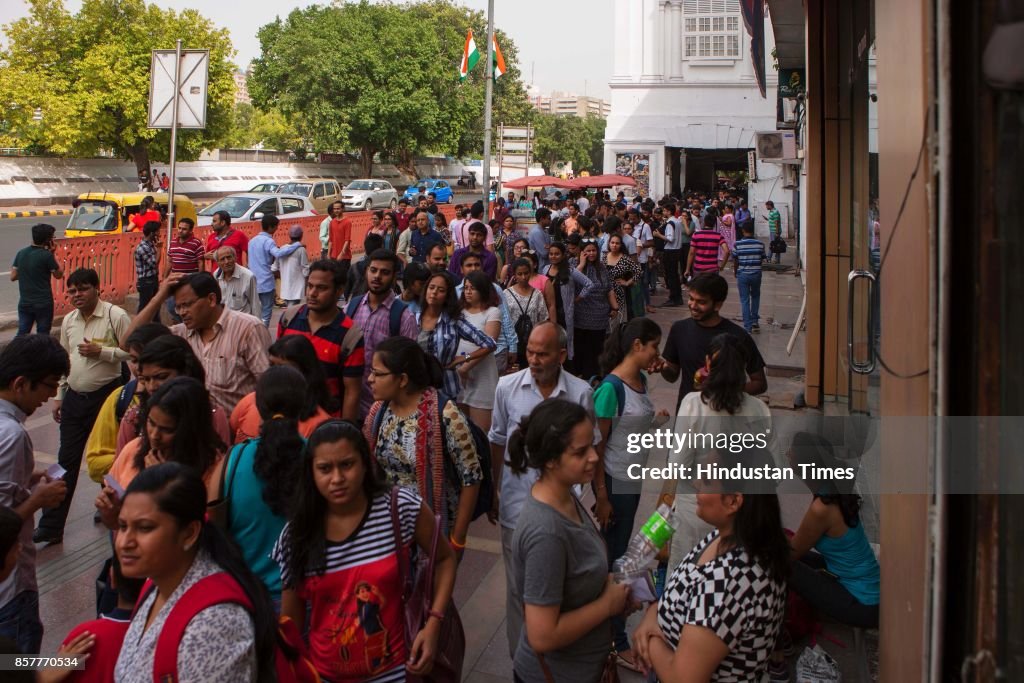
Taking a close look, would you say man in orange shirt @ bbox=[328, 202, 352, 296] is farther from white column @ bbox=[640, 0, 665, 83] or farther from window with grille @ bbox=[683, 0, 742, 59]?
window with grille @ bbox=[683, 0, 742, 59]

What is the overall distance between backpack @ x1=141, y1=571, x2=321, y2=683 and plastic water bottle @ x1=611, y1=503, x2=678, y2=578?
3.30 ft

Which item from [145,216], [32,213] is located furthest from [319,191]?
[145,216]

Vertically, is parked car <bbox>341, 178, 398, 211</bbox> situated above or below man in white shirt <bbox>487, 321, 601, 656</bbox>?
above

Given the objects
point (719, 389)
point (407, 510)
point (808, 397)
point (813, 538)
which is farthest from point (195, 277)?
point (808, 397)

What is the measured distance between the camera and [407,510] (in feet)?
9.39

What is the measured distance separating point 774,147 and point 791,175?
296 inches

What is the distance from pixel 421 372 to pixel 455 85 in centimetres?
4687

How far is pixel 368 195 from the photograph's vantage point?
117ft

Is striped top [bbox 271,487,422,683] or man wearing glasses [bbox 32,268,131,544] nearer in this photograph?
striped top [bbox 271,487,422,683]

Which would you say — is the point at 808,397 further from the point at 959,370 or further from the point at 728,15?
the point at 728,15

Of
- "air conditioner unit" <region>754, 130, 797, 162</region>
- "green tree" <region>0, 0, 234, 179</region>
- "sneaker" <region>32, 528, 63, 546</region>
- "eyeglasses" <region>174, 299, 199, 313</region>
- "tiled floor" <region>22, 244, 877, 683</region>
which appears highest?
"green tree" <region>0, 0, 234, 179</region>

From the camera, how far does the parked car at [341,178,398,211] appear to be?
3444 centimetres

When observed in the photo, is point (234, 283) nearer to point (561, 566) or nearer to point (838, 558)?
point (838, 558)

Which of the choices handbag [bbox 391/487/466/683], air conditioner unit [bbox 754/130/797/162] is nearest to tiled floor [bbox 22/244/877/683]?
handbag [bbox 391/487/466/683]
